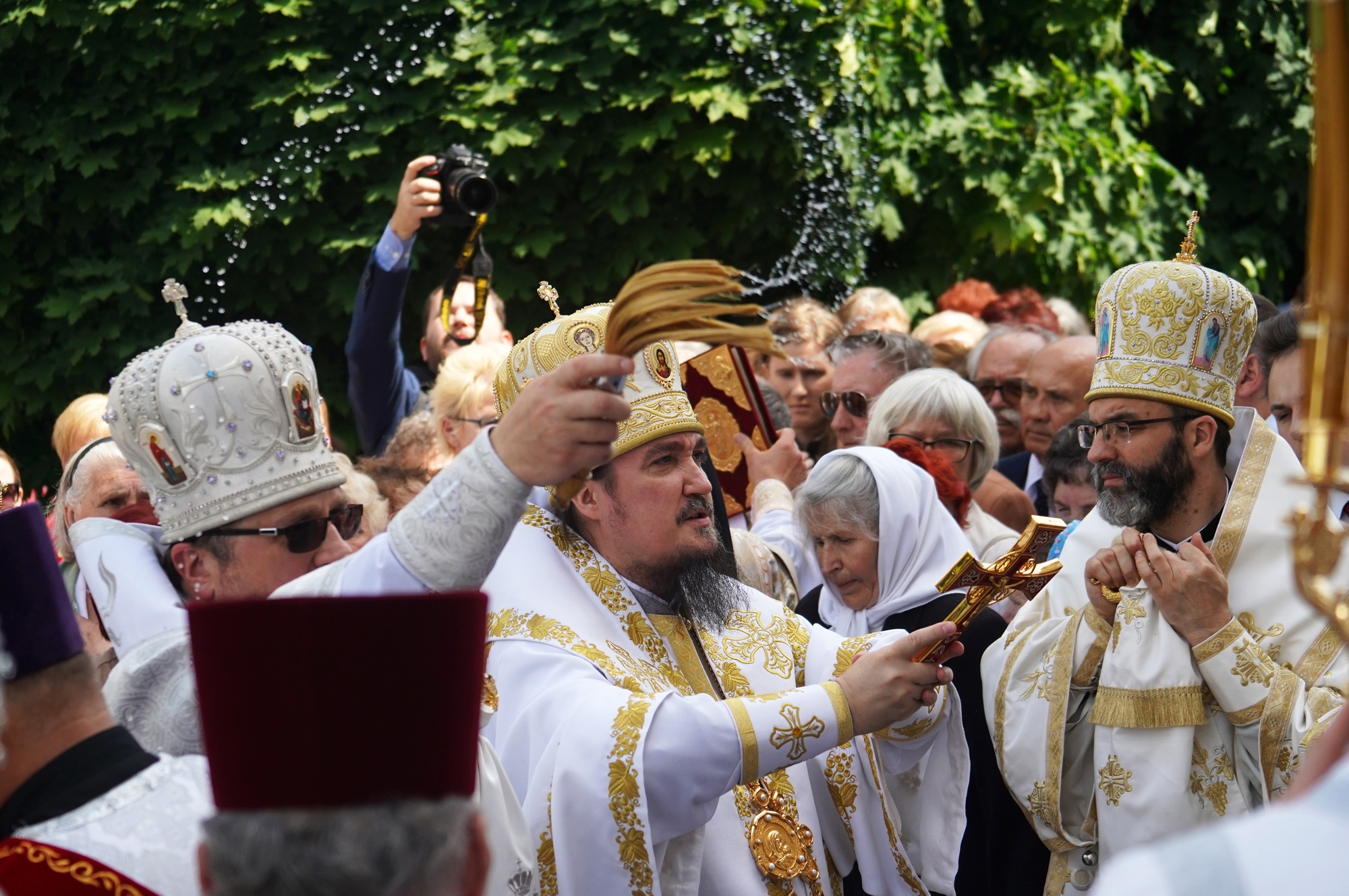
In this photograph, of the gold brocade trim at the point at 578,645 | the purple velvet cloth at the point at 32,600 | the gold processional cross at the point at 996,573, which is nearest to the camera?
the purple velvet cloth at the point at 32,600

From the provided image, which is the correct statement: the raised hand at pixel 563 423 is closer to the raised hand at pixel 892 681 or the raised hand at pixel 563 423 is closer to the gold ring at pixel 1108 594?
the raised hand at pixel 892 681

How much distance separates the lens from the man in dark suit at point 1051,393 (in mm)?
6664

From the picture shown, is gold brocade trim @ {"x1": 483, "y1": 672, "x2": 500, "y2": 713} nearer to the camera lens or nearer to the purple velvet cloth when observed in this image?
the purple velvet cloth

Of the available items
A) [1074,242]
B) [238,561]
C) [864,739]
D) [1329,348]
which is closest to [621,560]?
[864,739]

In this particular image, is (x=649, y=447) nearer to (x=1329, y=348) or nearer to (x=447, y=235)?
(x=1329, y=348)

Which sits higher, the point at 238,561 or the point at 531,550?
the point at 238,561

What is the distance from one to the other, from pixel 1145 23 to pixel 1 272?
8.93 metres

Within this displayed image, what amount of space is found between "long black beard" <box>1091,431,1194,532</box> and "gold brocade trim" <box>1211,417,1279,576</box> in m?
0.16

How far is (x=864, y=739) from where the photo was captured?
380 centimetres

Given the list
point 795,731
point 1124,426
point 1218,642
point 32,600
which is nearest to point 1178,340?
point 1124,426

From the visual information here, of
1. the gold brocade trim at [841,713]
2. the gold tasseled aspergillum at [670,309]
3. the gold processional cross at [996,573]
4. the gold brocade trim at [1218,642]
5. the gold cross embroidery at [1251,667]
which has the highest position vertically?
the gold tasseled aspergillum at [670,309]

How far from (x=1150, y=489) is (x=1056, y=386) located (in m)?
2.45

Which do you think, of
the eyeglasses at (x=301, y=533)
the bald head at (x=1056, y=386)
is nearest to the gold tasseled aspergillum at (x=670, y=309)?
the eyeglasses at (x=301, y=533)

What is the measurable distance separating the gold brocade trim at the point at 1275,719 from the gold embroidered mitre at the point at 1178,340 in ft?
3.09
